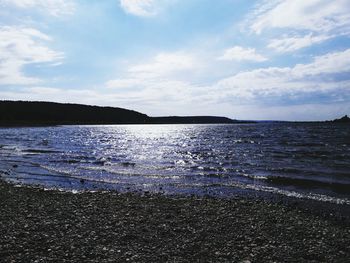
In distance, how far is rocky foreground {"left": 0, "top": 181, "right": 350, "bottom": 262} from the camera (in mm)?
10766

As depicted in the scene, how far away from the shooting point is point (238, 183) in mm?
25766

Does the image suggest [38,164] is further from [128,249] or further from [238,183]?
[128,249]

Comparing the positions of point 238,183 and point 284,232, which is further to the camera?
point 238,183

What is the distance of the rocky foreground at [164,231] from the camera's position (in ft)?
35.3

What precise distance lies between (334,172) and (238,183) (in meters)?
9.73

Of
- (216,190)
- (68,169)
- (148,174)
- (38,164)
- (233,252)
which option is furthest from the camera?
(38,164)

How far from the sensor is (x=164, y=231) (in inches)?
518

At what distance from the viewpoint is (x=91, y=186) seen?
24.6m

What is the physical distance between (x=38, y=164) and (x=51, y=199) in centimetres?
1915

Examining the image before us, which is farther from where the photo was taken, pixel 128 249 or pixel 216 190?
pixel 216 190

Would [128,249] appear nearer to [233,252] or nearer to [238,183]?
[233,252]

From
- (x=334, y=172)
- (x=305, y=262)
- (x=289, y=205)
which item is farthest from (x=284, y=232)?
(x=334, y=172)

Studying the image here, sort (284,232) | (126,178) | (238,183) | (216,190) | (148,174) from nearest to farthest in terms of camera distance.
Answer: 1. (284,232)
2. (216,190)
3. (238,183)
4. (126,178)
5. (148,174)

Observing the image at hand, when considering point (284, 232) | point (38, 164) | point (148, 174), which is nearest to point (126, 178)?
point (148, 174)
